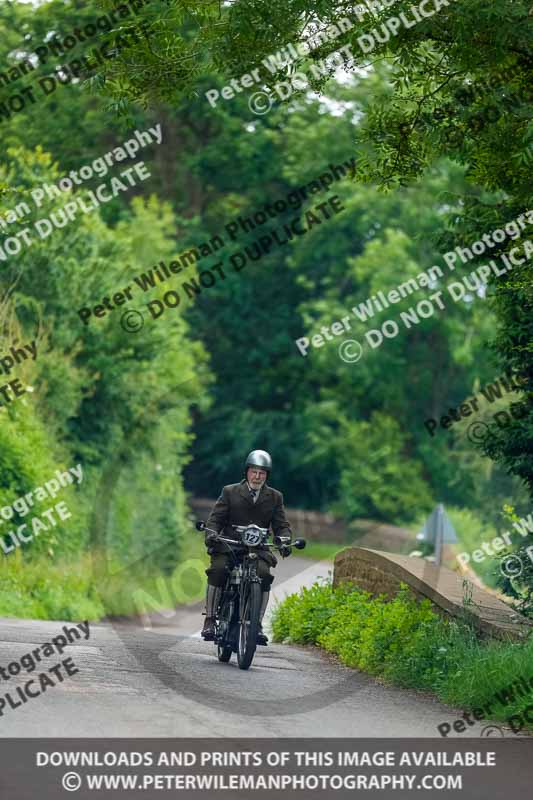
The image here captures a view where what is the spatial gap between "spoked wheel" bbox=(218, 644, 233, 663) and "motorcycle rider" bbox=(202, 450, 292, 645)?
154 mm

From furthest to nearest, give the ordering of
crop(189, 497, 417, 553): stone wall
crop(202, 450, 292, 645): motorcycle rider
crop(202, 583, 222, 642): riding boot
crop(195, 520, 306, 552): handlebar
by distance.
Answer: crop(189, 497, 417, 553): stone wall → crop(202, 583, 222, 642): riding boot → crop(202, 450, 292, 645): motorcycle rider → crop(195, 520, 306, 552): handlebar

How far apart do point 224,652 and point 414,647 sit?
1.83 m

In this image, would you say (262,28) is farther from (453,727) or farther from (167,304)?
(167,304)

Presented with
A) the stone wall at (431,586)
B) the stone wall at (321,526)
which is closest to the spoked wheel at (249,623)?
the stone wall at (431,586)

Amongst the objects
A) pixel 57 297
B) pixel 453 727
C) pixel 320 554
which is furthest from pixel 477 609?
pixel 320 554

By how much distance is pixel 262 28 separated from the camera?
492 inches

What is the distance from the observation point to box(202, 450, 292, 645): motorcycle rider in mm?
13508

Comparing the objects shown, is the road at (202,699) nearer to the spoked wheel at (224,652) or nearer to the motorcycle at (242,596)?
the spoked wheel at (224,652)

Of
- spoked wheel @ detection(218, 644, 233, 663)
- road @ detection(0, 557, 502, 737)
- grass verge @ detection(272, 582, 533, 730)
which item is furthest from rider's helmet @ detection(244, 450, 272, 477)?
grass verge @ detection(272, 582, 533, 730)

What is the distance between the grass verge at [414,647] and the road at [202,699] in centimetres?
19

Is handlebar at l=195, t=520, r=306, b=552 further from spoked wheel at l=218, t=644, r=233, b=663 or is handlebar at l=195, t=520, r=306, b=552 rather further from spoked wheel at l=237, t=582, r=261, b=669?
spoked wheel at l=218, t=644, r=233, b=663

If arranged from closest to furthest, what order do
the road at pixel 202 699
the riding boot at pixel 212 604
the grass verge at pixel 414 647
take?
the road at pixel 202 699 < the grass verge at pixel 414 647 < the riding boot at pixel 212 604

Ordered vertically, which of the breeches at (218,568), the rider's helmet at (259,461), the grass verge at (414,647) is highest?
the rider's helmet at (259,461)

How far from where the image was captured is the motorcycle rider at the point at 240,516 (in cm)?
1351
